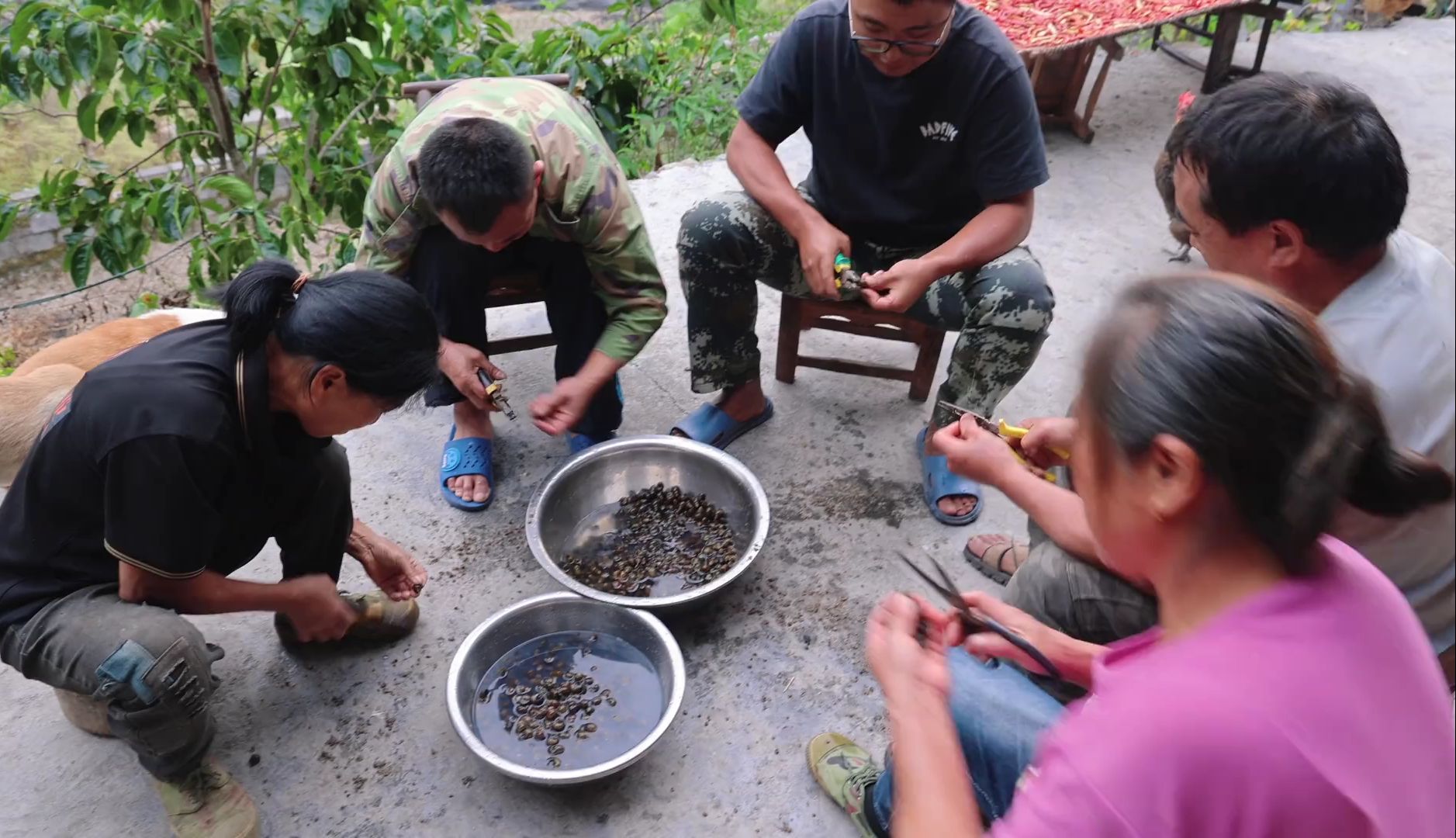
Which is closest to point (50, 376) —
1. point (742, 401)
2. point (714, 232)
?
point (714, 232)

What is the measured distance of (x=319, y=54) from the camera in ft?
11.9

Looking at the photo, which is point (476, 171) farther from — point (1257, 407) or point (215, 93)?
point (215, 93)

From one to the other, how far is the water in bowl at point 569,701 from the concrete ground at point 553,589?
0.07 metres

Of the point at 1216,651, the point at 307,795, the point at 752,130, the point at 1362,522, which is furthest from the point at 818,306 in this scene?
the point at 1216,651

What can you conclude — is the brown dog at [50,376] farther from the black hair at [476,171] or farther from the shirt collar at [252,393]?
the black hair at [476,171]

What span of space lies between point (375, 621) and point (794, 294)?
160cm

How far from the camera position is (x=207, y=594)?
2.00m

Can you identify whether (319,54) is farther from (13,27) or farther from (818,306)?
(818,306)

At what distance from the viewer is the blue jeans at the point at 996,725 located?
5.30 feet

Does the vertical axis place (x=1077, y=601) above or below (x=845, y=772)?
above

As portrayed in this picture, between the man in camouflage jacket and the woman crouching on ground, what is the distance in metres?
0.67

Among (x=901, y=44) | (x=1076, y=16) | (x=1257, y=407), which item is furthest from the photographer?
(x=1076, y=16)

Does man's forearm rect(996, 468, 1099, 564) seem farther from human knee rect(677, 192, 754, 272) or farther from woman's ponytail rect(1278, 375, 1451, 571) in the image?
human knee rect(677, 192, 754, 272)

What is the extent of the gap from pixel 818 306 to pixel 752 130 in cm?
61
